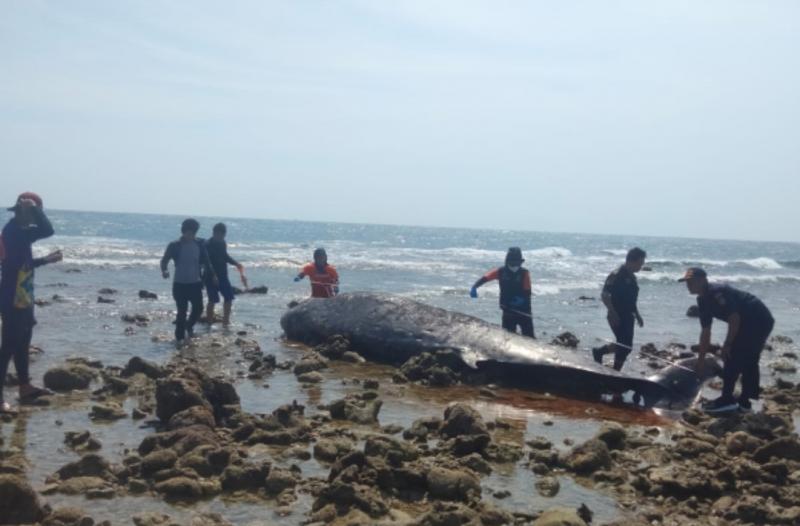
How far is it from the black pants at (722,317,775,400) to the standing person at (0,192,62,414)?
24.3 ft

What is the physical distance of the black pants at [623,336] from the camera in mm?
11102

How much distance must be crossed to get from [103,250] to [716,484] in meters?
40.8

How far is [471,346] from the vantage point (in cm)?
1110

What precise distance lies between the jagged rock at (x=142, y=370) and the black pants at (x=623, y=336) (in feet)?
19.4

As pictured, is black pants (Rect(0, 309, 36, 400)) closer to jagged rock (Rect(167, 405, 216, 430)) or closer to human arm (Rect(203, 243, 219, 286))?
jagged rock (Rect(167, 405, 216, 430))

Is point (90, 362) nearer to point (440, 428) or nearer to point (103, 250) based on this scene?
point (440, 428)

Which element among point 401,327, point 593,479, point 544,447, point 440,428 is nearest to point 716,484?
point 593,479

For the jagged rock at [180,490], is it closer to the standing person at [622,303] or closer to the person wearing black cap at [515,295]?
the standing person at [622,303]

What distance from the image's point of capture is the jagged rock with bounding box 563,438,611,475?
6.61 m

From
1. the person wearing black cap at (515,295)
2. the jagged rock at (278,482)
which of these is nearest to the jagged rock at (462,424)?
the jagged rock at (278,482)

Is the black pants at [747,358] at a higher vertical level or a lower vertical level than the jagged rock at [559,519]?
higher

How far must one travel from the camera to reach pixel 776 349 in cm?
1596

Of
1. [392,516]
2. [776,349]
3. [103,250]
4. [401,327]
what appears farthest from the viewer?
[103,250]

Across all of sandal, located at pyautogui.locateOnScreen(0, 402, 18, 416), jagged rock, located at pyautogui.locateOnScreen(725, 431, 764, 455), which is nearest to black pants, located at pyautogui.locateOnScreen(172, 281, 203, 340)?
sandal, located at pyautogui.locateOnScreen(0, 402, 18, 416)
